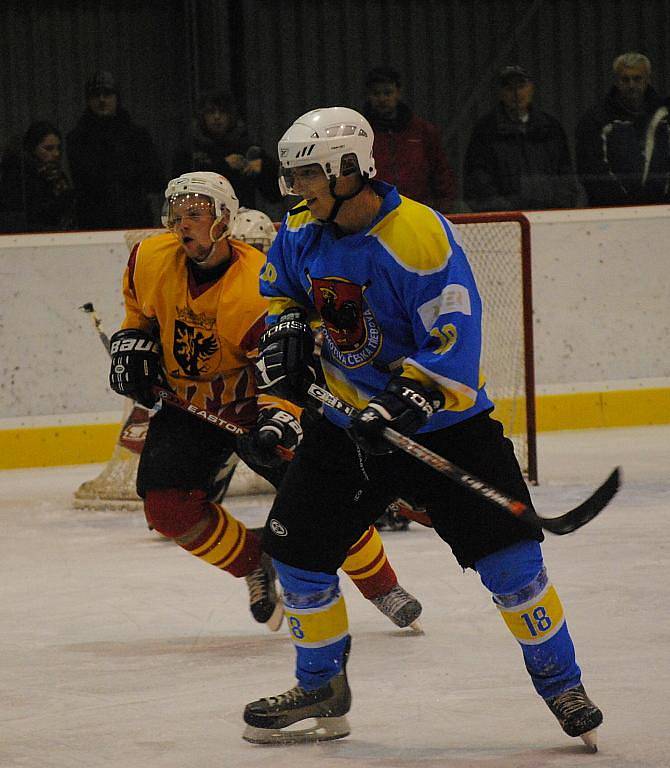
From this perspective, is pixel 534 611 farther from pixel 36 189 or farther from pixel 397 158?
pixel 36 189

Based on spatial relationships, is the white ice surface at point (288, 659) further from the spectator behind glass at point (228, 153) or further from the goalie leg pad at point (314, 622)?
the spectator behind glass at point (228, 153)

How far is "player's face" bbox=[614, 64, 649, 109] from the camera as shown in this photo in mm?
6602

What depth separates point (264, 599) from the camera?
133 inches

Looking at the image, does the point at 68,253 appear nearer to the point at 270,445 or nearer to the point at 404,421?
the point at 270,445

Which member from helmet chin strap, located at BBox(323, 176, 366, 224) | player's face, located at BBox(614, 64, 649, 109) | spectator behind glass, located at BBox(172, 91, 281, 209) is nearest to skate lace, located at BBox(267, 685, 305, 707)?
helmet chin strap, located at BBox(323, 176, 366, 224)

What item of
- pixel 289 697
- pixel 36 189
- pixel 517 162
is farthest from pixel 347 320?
pixel 517 162

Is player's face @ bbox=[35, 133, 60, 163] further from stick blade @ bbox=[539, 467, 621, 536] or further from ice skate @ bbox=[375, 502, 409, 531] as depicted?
stick blade @ bbox=[539, 467, 621, 536]

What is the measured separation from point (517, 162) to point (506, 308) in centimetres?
106

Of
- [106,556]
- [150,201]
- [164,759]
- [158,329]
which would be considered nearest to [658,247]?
[150,201]

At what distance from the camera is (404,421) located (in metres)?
2.41

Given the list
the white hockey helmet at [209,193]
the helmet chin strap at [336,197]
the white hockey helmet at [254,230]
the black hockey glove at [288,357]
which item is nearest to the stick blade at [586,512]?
the black hockey glove at [288,357]

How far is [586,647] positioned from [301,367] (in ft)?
3.06

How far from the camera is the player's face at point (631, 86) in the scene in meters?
6.60

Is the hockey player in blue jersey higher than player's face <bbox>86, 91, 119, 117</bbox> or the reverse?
the reverse
